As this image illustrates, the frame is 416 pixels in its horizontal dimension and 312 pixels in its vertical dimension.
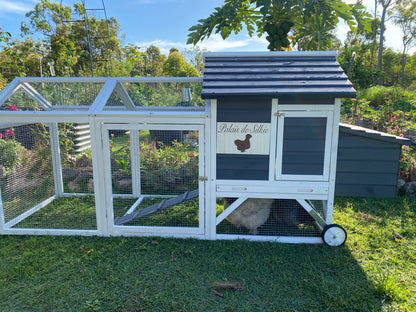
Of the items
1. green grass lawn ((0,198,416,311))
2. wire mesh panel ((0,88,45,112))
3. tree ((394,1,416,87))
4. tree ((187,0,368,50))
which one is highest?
tree ((394,1,416,87))

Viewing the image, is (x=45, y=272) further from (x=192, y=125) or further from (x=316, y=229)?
(x=316, y=229)

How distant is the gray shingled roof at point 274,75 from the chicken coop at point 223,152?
1 cm

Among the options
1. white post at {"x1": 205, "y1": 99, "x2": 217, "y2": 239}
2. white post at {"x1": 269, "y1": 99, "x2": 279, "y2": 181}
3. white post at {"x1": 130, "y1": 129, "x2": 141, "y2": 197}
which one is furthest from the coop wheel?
white post at {"x1": 130, "y1": 129, "x2": 141, "y2": 197}

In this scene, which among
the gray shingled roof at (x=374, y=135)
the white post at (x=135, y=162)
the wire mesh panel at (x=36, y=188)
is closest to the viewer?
the wire mesh panel at (x=36, y=188)

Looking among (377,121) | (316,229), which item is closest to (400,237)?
(316,229)

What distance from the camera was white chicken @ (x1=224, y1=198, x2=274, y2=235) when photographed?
3900mm

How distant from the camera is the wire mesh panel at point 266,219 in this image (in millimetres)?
3900

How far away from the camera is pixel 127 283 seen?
291 cm

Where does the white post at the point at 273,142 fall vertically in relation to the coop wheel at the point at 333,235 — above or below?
above

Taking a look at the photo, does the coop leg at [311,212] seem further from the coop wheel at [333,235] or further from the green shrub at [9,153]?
the green shrub at [9,153]

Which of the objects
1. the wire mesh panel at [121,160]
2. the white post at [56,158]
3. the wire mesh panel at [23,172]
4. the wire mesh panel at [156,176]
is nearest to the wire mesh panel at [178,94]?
the wire mesh panel at [156,176]

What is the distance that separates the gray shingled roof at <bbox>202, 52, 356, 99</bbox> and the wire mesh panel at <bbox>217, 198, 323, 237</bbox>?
149 centimetres

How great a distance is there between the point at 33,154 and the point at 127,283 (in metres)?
3.40

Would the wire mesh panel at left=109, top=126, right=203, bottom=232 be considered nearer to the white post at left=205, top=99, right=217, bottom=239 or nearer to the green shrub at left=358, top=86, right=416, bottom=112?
the white post at left=205, top=99, right=217, bottom=239
